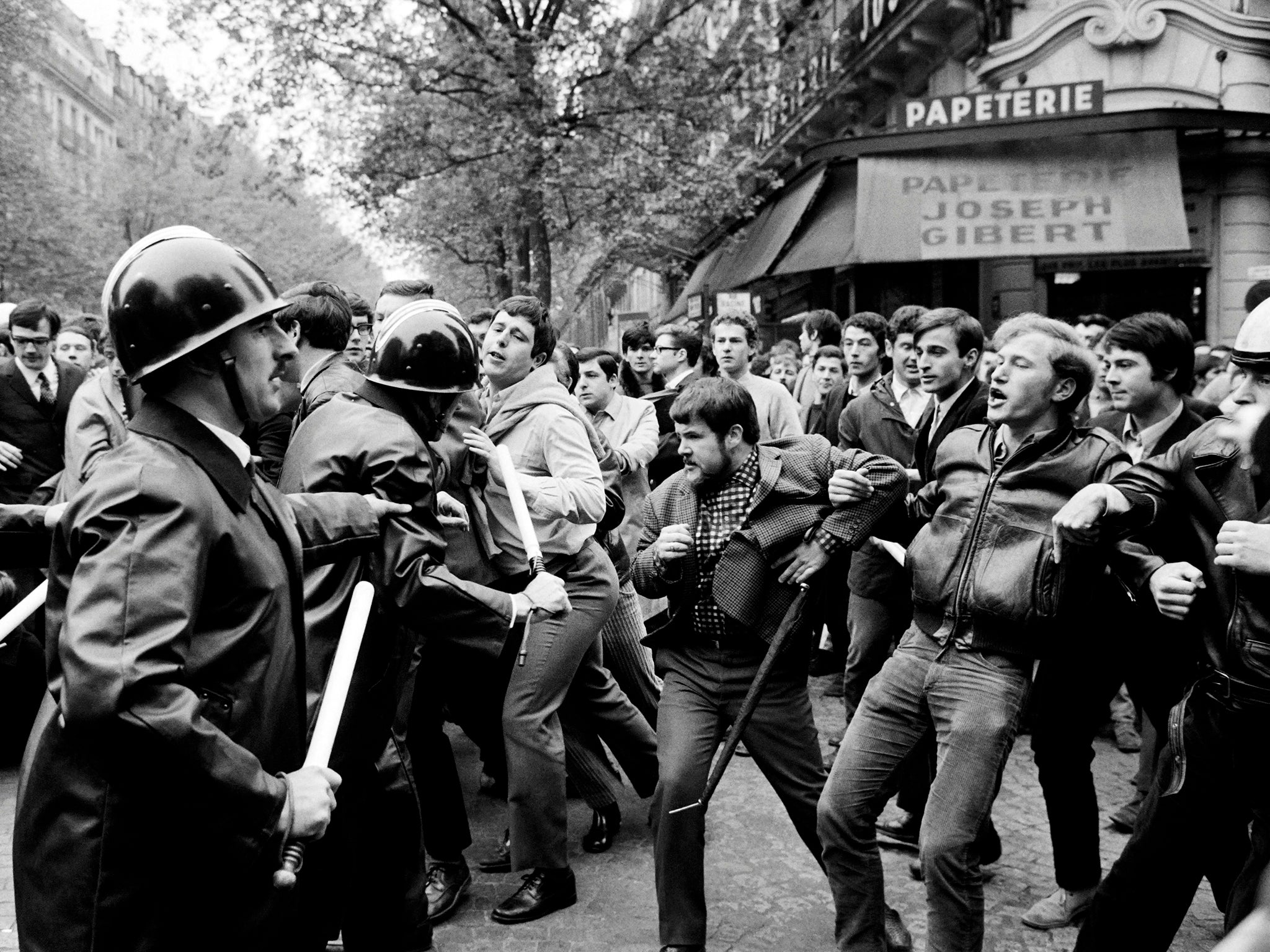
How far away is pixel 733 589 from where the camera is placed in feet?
13.3

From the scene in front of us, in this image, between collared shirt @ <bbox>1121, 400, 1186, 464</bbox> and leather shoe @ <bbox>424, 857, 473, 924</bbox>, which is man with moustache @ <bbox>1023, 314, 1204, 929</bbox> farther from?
leather shoe @ <bbox>424, 857, 473, 924</bbox>

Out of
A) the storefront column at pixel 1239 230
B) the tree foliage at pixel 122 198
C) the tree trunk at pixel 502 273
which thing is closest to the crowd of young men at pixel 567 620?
the storefront column at pixel 1239 230

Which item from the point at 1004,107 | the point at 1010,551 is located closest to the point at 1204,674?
the point at 1010,551

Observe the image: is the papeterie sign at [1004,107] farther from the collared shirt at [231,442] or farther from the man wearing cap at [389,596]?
the collared shirt at [231,442]

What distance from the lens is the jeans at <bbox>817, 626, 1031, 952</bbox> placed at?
359 centimetres

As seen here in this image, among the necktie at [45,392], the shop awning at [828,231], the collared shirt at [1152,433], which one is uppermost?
the shop awning at [828,231]

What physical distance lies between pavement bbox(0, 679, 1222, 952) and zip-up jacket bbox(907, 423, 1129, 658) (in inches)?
47.9

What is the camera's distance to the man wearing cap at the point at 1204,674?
3.08 metres

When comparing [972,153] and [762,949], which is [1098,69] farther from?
[762,949]

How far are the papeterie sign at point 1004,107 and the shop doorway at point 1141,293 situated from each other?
2203 millimetres

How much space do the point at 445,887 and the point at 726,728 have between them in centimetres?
130

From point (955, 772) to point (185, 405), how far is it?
7.89 feet

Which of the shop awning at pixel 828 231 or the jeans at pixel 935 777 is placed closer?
the jeans at pixel 935 777

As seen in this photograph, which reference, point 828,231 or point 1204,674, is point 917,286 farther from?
point 1204,674
